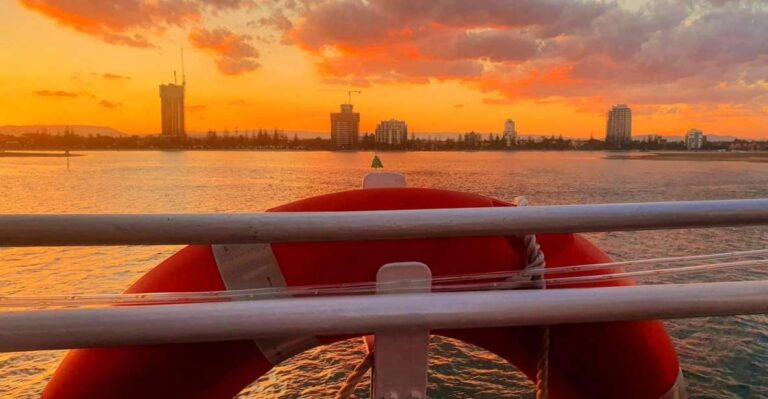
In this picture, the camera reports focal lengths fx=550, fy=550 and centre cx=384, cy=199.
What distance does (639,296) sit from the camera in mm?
1141

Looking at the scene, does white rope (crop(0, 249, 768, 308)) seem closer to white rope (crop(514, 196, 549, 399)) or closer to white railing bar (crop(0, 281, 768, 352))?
white rope (crop(514, 196, 549, 399))

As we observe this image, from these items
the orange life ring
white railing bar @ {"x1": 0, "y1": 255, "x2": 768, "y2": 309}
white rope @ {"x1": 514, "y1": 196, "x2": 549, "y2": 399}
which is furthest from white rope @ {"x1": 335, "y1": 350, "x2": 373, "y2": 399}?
white rope @ {"x1": 514, "y1": 196, "x2": 549, "y2": 399}

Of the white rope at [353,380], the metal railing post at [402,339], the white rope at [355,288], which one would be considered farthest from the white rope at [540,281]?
the white rope at [353,380]

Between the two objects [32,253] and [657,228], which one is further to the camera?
[32,253]

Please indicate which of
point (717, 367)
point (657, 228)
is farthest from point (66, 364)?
point (717, 367)

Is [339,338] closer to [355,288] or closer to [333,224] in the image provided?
[355,288]

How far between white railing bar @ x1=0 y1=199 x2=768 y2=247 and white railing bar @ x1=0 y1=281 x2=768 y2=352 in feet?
0.42

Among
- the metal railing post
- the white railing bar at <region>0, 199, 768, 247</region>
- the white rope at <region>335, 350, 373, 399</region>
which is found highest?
the white railing bar at <region>0, 199, 768, 247</region>

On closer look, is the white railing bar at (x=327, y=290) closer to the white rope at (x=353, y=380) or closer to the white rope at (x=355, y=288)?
the white rope at (x=355, y=288)

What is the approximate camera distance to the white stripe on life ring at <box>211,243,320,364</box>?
1.24 m

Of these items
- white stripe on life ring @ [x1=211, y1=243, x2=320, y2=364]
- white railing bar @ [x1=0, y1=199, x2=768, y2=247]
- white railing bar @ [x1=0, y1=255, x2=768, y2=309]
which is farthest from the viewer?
white stripe on life ring @ [x1=211, y1=243, x2=320, y2=364]

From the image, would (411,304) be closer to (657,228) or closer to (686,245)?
(657,228)

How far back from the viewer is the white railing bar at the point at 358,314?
0.99m

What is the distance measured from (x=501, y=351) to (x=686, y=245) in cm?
1296
